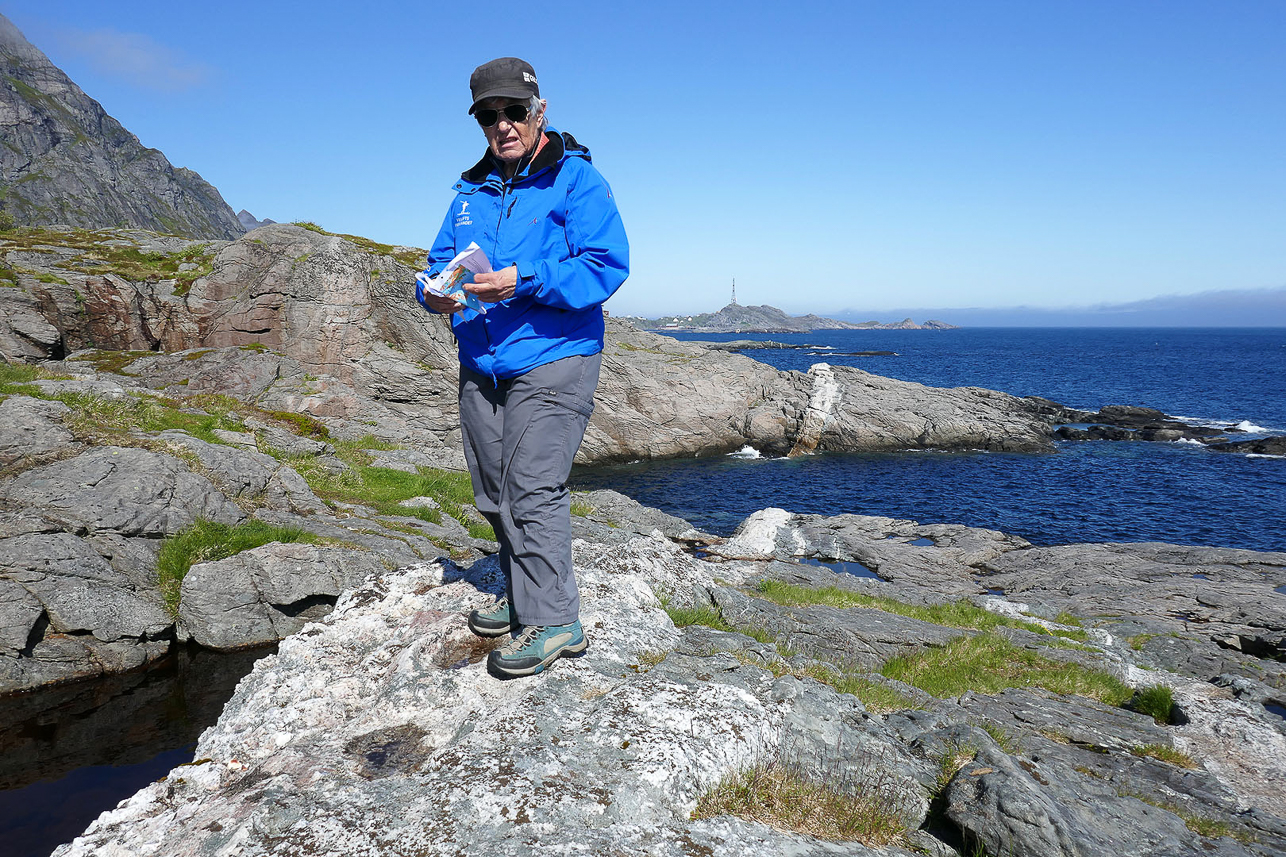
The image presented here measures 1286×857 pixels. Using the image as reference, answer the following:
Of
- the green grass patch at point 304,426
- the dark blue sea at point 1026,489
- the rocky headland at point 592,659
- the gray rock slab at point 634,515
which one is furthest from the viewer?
the dark blue sea at point 1026,489

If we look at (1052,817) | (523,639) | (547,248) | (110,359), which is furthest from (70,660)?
(110,359)

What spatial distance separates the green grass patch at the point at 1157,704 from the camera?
847cm

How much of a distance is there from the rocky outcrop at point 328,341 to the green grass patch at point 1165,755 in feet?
64.8

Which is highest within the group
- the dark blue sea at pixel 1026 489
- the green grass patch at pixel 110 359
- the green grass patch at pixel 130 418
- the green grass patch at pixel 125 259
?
the green grass patch at pixel 125 259

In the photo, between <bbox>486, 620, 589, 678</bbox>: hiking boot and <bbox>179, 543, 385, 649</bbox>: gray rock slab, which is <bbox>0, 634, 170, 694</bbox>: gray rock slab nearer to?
<bbox>179, 543, 385, 649</bbox>: gray rock slab

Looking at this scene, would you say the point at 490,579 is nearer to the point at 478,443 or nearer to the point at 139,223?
the point at 478,443

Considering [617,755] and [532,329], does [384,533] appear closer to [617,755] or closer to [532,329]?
[532,329]

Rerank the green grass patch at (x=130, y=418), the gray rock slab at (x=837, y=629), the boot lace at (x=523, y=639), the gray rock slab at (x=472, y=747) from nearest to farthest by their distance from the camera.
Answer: the gray rock slab at (x=472, y=747), the boot lace at (x=523, y=639), the gray rock slab at (x=837, y=629), the green grass patch at (x=130, y=418)

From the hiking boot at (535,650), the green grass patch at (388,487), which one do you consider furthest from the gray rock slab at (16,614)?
the hiking boot at (535,650)

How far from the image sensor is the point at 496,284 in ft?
13.8

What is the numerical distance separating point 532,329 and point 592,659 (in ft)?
8.54

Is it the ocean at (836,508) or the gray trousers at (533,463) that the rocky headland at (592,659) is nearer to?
the gray trousers at (533,463)

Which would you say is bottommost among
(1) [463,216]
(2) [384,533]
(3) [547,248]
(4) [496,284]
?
(2) [384,533]

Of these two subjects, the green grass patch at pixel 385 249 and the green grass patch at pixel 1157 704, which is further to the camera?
the green grass patch at pixel 385 249
